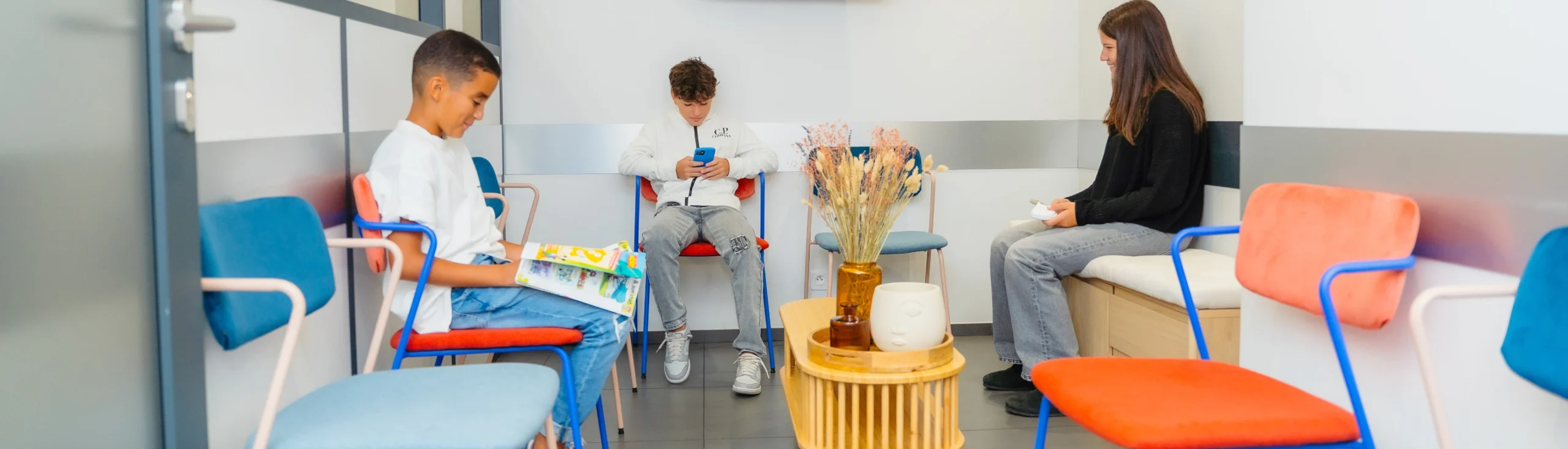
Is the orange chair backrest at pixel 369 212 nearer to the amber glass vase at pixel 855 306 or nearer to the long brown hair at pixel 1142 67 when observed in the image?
the amber glass vase at pixel 855 306

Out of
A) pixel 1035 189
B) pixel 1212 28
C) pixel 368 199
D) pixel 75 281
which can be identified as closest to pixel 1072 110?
pixel 1035 189

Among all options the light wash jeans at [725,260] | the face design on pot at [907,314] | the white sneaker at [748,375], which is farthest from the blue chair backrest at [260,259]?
the light wash jeans at [725,260]

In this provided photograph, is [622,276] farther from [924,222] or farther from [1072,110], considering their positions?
[1072,110]

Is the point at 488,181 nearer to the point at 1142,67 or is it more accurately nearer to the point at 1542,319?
the point at 1142,67

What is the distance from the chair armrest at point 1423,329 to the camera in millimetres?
1545

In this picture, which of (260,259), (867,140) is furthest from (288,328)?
(867,140)

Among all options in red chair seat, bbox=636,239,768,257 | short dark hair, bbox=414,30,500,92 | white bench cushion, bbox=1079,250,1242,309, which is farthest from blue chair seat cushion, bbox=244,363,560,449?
red chair seat, bbox=636,239,768,257

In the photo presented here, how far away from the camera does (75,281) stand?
1321 mm

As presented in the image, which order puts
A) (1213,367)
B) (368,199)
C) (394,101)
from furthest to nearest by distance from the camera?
1. (394,101)
2. (368,199)
3. (1213,367)

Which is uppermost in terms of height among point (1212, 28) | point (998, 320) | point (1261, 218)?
point (1212, 28)

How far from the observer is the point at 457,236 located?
242cm

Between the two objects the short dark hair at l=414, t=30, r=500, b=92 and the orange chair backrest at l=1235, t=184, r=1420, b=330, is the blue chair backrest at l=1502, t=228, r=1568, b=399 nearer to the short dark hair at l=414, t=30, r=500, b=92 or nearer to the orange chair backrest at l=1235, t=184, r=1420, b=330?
the orange chair backrest at l=1235, t=184, r=1420, b=330

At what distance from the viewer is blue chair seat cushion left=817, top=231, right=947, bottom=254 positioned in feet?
13.1

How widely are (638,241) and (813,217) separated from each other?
77cm
